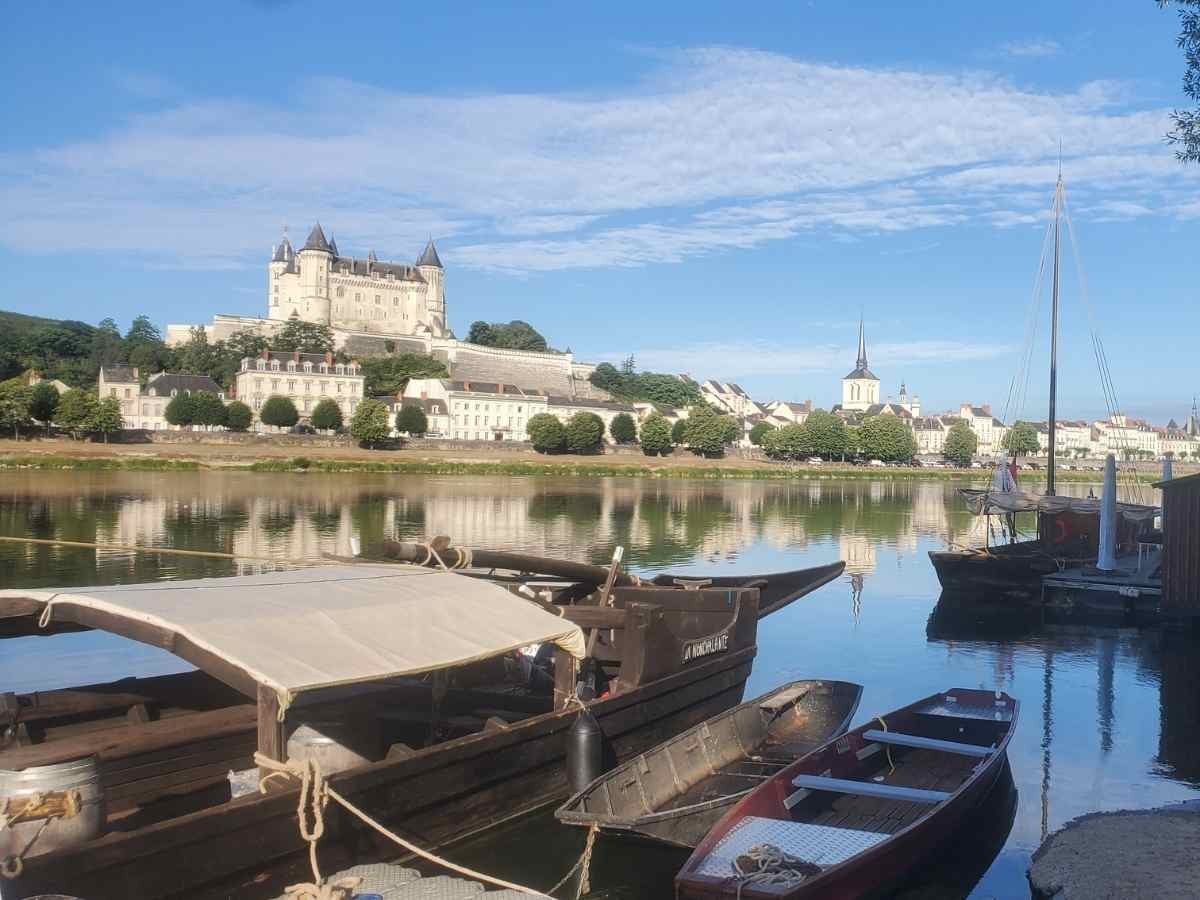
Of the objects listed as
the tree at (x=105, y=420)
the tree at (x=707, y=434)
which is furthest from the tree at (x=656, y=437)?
the tree at (x=105, y=420)

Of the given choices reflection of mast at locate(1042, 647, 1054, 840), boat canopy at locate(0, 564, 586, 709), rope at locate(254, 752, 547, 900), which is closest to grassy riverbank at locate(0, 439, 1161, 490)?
reflection of mast at locate(1042, 647, 1054, 840)

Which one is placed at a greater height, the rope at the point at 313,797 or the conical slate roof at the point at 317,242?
the conical slate roof at the point at 317,242

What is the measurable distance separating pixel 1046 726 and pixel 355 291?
502 ft

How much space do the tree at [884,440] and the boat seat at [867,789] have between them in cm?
13537

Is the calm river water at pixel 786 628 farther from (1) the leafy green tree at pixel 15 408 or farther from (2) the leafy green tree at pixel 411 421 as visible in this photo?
(2) the leafy green tree at pixel 411 421

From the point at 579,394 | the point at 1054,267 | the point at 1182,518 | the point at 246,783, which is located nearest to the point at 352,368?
the point at 579,394

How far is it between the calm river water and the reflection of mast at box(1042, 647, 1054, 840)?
4 cm

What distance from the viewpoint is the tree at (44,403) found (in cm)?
9347

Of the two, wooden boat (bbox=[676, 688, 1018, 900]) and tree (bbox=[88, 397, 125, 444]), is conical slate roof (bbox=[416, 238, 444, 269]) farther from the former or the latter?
wooden boat (bbox=[676, 688, 1018, 900])

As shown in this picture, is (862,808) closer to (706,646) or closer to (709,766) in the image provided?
(709,766)

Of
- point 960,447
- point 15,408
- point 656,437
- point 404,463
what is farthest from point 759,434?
point 15,408

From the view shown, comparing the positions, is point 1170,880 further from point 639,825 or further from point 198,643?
point 198,643

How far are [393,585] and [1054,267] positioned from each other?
38.7 metres

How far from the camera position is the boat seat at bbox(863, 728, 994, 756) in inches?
476
